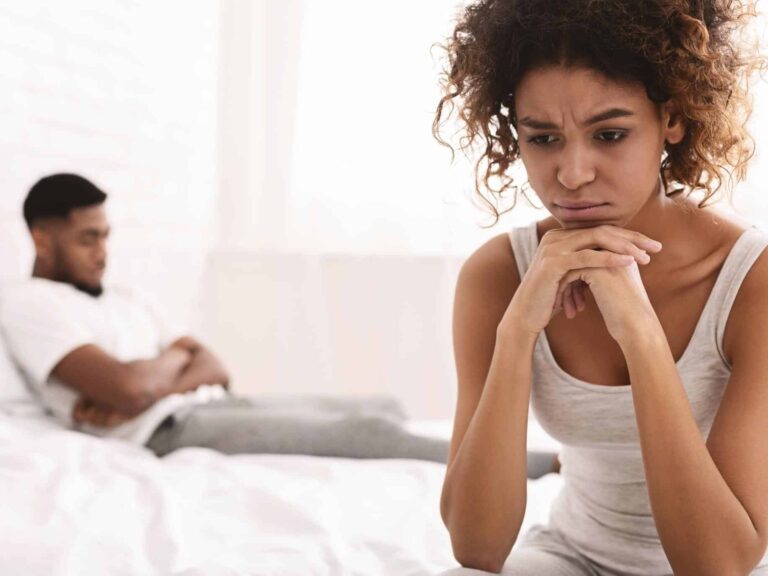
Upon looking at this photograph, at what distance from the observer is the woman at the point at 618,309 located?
39.7 inches

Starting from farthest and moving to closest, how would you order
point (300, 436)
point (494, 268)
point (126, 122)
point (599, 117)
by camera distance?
point (126, 122)
point (300, 436)
point (494, 268)
point (599, 117)

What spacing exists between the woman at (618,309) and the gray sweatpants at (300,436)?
799mm

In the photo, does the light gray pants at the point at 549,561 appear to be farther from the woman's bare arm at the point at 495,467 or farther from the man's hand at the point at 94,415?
the man's hand at the point at 94,415

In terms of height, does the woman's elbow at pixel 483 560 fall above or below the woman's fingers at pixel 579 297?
below

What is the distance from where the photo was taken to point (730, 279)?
3.65 feet

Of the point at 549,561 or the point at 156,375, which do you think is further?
the point at 156,375

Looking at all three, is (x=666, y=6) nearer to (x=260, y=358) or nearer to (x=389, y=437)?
(x=389, y=437)

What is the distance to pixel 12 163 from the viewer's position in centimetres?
257

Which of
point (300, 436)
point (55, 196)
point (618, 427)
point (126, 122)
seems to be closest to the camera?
point (618, 427)

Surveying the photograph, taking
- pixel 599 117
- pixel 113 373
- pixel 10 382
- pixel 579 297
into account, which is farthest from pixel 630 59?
pixel 10 382

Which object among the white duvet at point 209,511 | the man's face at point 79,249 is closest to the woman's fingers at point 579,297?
the white duvet at point 209,511

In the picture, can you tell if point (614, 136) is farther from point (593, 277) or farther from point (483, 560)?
point (483, 560)

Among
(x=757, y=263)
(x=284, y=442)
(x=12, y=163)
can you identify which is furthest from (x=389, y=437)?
(x=12, y=163)

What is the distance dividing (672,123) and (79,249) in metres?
1.63
